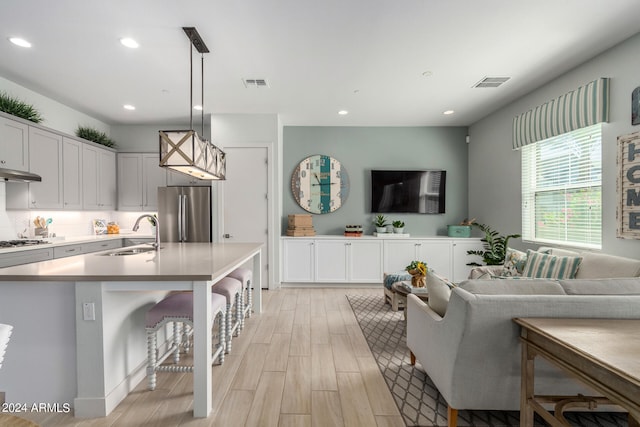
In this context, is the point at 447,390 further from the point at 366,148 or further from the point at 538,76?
the point at 366,148

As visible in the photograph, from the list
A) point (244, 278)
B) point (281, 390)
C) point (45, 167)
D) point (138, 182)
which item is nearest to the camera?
point (281, 390)

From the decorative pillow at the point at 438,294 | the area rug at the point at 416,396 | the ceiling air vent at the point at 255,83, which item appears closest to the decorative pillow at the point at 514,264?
the area rug at the point at 416,396

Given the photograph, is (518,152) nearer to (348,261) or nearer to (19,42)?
(348,261)

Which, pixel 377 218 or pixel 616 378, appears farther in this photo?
pixel 377 218

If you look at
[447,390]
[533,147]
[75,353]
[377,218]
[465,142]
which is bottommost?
[447,390]

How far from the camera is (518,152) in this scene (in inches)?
165

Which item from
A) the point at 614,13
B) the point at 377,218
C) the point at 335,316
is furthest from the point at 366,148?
the point at 614,13

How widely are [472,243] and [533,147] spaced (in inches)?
69.0

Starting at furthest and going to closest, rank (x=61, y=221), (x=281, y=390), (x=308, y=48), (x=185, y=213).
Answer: (x=185, y=213), (x=61, y=221), (x=308, y=48), (x=281, y=390)

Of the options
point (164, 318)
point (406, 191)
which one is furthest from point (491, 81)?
point (164, 318)

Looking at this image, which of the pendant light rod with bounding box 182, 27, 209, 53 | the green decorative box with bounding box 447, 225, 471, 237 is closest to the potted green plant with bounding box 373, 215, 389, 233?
the green decorative box with bounding box 447, 225, 471, 237

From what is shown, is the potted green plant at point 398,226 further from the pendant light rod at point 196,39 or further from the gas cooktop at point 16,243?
the gas cooktop at point 16,243

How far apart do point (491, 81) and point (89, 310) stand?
14.4 ft

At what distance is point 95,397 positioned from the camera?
1840 mm
